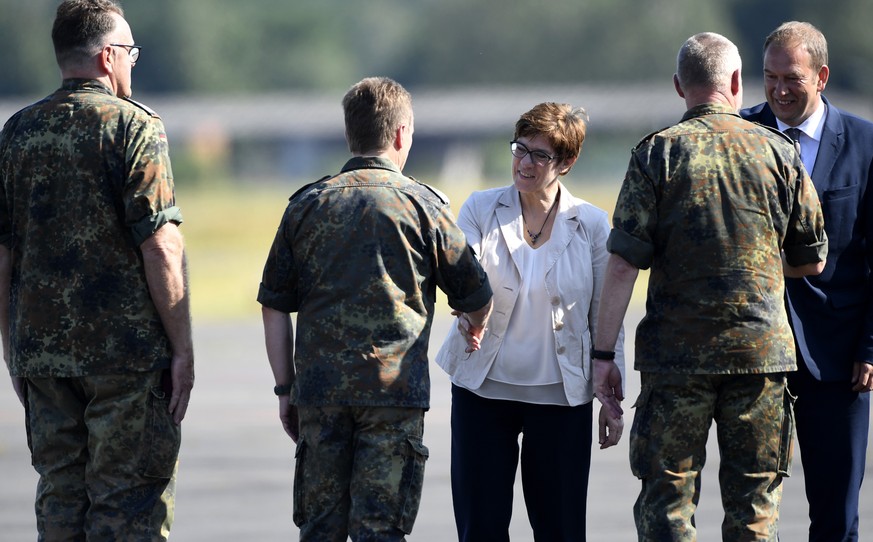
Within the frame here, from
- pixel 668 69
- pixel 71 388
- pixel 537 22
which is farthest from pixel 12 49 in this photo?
pixel 71 388

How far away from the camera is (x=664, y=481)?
4.49m

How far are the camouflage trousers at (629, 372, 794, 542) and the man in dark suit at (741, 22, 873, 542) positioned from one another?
18.5 inches

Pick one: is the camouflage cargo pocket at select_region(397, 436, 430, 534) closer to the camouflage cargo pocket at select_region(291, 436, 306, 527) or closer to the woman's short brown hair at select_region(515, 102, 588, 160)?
the camouflage cargo pocket at select_region(291, 436, 306, 527)

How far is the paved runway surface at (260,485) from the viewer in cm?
664

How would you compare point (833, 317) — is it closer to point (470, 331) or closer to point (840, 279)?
point (840, 279)

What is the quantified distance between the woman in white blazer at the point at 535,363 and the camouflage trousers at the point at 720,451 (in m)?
0.38

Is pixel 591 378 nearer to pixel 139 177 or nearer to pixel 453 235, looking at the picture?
pixel 453 235

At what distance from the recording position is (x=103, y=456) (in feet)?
14.8

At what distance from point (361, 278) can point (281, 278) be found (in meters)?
0.31

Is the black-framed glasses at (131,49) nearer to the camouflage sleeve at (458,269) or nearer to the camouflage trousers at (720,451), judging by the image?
the camouflage sleeve at (458,269)

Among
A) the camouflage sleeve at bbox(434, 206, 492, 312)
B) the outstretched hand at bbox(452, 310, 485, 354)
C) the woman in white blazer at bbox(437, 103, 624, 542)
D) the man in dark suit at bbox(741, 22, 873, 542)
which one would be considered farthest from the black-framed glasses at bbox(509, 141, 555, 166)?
the man in dark suit at bbox(741, 22, 873, 542)

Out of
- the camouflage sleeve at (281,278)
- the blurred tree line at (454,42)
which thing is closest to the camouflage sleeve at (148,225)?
the camouflage sleeve at (281,278)

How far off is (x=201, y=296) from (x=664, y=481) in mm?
18707

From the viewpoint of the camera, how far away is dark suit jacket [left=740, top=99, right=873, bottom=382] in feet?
16.2
